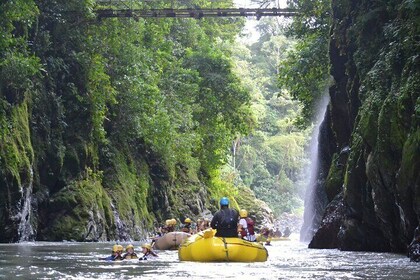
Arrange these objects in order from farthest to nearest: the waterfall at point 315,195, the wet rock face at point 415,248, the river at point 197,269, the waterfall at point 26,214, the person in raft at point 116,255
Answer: the waterfall at point 315,195 < the waterfall at point 26,214 < the person in raft at point 116,255 < the wet rock face at point 415,248 < the river at point 197,269

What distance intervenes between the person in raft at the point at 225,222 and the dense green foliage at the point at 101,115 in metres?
8.38

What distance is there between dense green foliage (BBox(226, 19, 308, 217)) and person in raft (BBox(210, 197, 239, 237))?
176ft

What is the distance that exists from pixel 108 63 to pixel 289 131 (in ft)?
150

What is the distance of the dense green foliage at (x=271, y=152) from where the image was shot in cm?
7331

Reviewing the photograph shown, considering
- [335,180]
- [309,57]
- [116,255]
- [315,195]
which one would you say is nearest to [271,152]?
[315,195]

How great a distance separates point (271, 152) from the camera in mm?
75562

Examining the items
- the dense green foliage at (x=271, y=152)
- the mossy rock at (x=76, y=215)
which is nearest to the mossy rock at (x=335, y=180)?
the mossy rock at (x=76, y=215)

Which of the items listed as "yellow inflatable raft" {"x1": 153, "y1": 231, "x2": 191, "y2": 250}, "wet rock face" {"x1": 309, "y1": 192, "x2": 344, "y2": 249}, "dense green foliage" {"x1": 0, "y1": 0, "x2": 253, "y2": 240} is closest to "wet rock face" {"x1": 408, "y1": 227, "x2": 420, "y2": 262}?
"wet rock face" {"x1": 309, "y1": 192, "x2": 344, "y2": 249}

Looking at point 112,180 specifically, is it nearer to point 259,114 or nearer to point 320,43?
point 320,43

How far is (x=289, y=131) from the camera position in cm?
7806

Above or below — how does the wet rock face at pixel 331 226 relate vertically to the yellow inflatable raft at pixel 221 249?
above

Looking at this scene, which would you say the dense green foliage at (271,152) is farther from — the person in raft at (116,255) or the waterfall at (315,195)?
the person in raft at (116,255)

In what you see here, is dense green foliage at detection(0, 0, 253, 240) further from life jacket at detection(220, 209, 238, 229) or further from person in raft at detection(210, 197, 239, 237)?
life jacket at detection(220, 209, 238, 229)

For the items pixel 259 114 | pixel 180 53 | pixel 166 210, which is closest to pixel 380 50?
pixel 166 210
